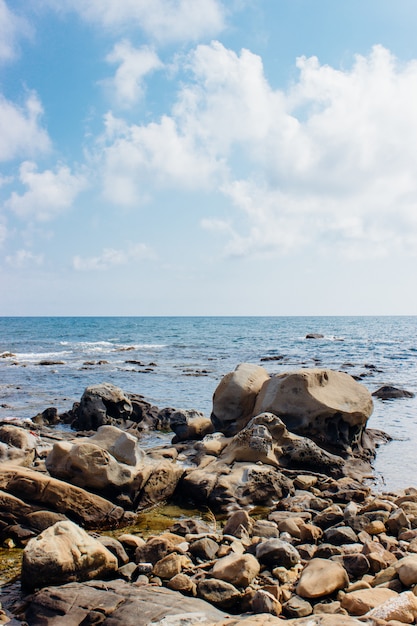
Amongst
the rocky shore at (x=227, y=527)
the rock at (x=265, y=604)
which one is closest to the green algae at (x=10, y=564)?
the rocky shore at (x=227, y=527)

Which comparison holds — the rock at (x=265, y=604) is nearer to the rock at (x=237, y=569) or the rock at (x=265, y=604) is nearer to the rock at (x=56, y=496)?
the rock at (x=237, y=569)

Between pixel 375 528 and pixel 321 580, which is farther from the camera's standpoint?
pixel 375 528

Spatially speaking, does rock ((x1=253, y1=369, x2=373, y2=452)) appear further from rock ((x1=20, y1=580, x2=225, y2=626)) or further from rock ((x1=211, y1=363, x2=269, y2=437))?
rock ((x1=20, y1=580, x2=225, y2=626))

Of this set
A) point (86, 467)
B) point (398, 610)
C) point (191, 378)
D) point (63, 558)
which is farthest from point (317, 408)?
point (191, 378)

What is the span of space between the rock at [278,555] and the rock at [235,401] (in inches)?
268

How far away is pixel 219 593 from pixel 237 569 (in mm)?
409

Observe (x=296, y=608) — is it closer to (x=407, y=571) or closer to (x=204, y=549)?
(x=407, y=571)

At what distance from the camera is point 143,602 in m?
4.80

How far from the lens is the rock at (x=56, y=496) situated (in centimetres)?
717

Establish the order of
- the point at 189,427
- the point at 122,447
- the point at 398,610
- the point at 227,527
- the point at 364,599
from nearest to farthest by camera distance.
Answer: the point at 398,610
the point at 364,599
the point at 227,527
the point at 122,447
the point at 189,427

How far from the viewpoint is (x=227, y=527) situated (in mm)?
7219

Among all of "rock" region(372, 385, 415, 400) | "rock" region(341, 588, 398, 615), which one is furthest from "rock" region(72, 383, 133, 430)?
"rock" region(341, 588, 398, 615)

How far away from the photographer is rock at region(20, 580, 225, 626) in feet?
15.0

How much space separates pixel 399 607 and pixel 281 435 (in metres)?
6.29
